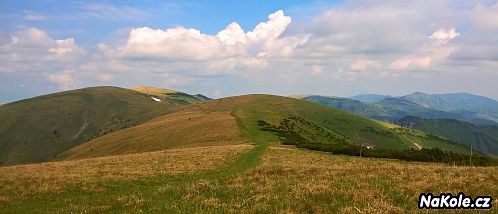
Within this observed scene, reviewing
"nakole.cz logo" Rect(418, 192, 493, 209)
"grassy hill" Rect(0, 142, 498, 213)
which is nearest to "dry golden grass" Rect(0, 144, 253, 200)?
"grassy hill" Rect(0, 142, 498, 213)

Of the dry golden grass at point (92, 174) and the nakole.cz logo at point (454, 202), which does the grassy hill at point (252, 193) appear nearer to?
the dry golden grass at point (92, 174)

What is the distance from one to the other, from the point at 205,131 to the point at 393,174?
6880 centimetres

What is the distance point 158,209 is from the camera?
17719 millimetres

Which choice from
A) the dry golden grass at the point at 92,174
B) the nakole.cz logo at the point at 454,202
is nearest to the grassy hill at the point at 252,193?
the dry golden grass at the point at 92,174

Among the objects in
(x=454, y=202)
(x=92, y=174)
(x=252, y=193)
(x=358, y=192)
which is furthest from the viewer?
(x=92, y=174)

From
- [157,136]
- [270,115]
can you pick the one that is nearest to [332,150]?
[157,136]

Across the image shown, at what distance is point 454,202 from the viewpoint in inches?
604

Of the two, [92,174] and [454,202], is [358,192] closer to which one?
[454,202]

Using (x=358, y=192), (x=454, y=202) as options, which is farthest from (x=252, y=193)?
(x=454, y=202)

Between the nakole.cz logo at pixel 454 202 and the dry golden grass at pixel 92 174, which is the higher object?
the nakole.cz logo at pixel 454 202

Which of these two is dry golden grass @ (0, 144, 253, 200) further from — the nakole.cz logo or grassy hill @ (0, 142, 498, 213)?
the nakole.cz logo

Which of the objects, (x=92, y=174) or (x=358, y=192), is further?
(x=92, y=174)

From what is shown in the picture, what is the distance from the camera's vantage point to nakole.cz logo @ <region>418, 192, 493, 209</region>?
15.0 m

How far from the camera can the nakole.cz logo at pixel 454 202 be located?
15.0 m
